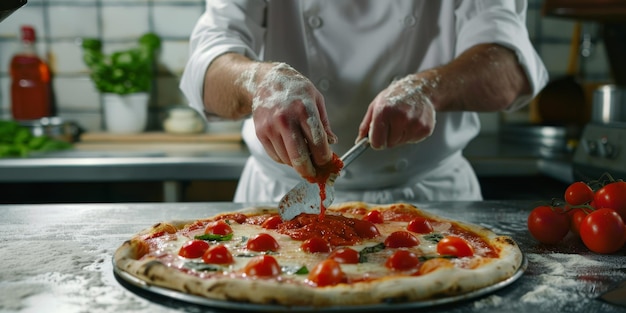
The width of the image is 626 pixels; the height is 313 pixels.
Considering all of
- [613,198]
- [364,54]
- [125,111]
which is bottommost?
[125,111]

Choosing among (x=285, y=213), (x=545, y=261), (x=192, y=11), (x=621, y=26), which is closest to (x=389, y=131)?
(x=285, y=213)

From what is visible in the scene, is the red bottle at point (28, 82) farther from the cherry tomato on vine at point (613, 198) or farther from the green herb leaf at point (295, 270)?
the cherry tomato on vine at point (613, 198)

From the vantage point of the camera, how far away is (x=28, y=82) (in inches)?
108

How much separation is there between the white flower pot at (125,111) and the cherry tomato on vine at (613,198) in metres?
1.95

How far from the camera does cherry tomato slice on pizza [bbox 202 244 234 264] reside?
3.36 ft

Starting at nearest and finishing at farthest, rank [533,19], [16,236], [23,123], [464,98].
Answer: [16,236], [464,98], [23,123], [533,19]

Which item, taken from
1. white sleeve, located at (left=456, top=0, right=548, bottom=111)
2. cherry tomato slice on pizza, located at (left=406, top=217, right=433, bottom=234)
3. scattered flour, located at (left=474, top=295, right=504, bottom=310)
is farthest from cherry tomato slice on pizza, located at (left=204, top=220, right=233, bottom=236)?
white sleeve, located at (left=456, top=0, right=548, bottom=111)

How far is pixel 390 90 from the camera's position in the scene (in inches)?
53.5

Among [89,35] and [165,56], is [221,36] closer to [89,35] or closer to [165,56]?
[165,56]

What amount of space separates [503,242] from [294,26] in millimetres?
868

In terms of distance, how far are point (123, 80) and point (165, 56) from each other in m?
0.22

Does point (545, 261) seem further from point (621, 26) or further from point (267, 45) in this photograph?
point (621, 26)

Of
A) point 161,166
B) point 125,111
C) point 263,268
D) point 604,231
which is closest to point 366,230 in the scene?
point 263,268

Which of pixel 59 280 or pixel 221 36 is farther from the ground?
pixel 221 36
